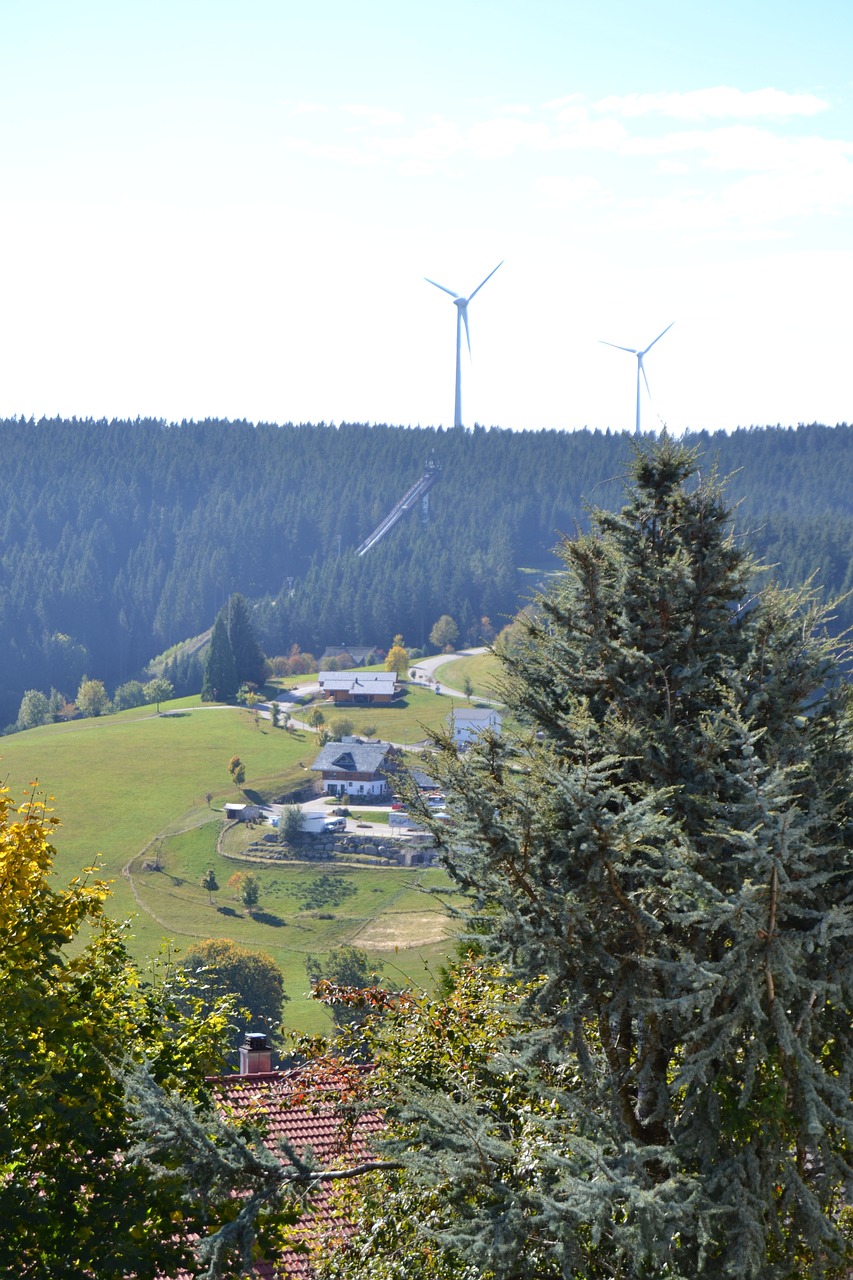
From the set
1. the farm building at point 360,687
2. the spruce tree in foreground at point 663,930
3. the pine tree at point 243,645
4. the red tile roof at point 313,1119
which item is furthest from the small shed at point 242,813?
the spruce tree in foreground at point 663,930

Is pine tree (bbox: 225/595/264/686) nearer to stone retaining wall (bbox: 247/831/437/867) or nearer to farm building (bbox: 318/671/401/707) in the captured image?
farm building (bbox: 318/671/401/707)

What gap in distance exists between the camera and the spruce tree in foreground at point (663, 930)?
437 inches

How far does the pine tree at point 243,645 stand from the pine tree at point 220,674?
1276 millimetres

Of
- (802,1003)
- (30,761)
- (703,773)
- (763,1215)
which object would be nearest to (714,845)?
(703,773)

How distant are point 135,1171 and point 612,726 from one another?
19.0 feet

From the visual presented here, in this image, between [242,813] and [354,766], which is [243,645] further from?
[242,813]

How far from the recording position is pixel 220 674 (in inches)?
7505

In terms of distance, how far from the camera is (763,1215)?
11664 millimetres

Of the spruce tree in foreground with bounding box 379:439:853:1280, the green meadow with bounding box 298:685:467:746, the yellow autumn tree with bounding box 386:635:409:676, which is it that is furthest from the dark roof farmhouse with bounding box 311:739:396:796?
the spruce tree in foreground with bounding box 379:439:853:1280

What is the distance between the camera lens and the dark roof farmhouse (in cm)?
14938

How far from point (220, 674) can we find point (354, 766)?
1779 inches

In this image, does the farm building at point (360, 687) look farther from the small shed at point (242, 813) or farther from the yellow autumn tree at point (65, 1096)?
the yellow autumn tree at point (65, 1096)

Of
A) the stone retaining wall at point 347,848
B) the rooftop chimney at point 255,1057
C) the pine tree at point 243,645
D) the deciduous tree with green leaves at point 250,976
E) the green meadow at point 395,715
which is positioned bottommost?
the stone retaining wall at point 347,848

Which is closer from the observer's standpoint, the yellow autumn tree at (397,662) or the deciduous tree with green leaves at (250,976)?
the deciduous tree with green leaves at (250,976)
